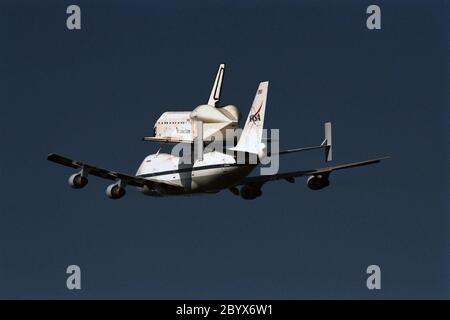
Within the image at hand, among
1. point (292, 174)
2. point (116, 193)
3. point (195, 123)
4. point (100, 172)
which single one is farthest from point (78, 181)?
Answer: point (292, 174)

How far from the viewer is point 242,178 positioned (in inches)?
4877

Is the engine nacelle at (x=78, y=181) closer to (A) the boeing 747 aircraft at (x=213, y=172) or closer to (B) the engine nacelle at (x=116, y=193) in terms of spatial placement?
(A) the boeing 747 aircraft at (x=213, y=172)

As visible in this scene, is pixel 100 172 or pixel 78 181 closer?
pixel 78 181

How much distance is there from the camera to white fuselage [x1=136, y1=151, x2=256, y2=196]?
404ft

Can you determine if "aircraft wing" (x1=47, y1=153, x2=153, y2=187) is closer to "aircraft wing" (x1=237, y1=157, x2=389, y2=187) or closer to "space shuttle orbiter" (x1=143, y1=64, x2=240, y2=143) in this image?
"space shuttle orbiter" (x1=143, y1=64, x2=240, y2=143)

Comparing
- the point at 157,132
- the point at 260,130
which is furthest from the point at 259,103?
the point at 157,132

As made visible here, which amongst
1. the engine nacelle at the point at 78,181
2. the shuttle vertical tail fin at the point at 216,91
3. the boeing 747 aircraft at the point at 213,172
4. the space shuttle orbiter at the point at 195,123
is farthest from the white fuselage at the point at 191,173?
the engine nacelle at the point at 78,181

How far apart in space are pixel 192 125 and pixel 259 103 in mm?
6023

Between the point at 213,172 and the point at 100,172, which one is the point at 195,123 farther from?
the point at 100,172

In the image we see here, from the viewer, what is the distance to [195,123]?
122 meters

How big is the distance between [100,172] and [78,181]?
10.2 feet
